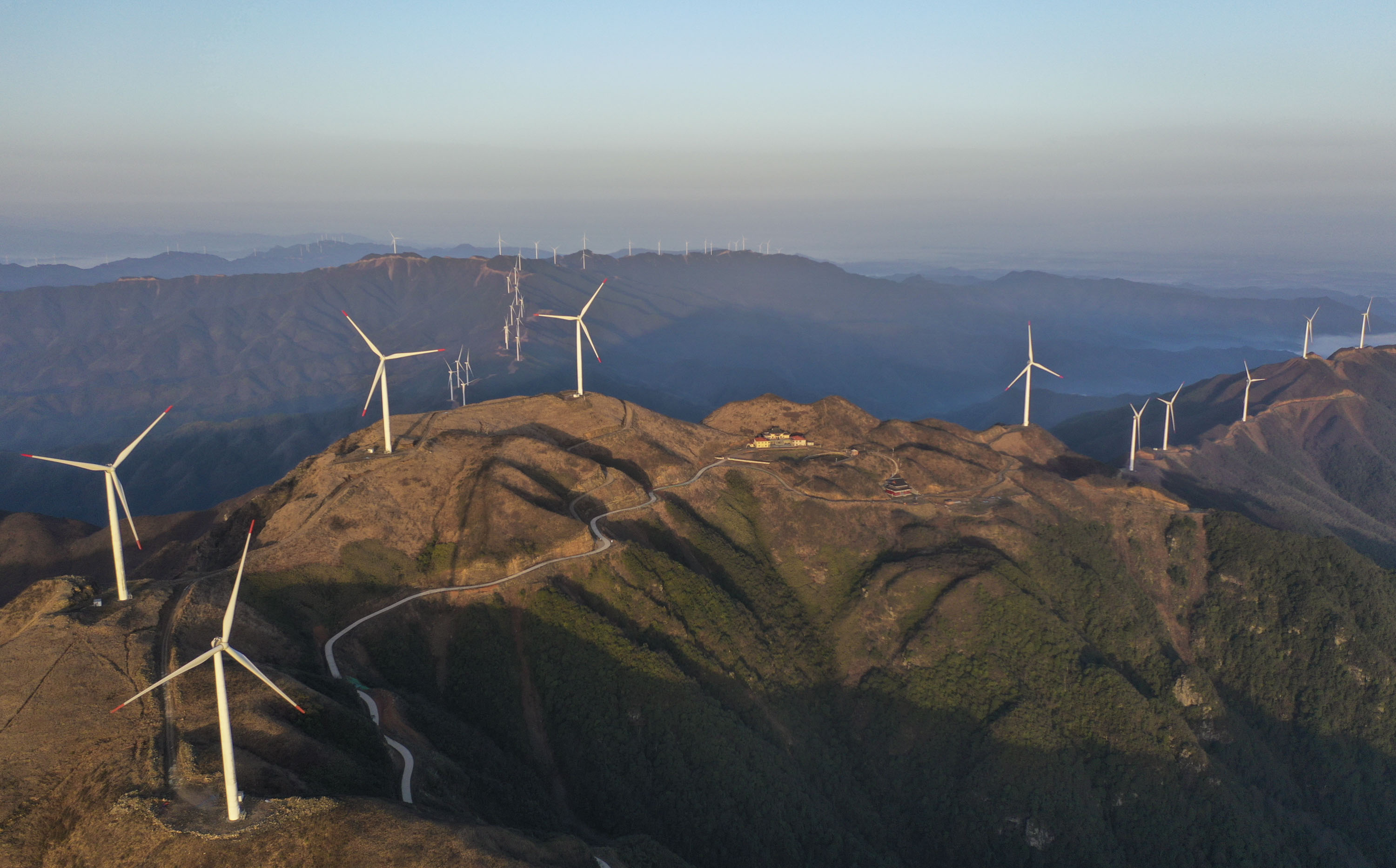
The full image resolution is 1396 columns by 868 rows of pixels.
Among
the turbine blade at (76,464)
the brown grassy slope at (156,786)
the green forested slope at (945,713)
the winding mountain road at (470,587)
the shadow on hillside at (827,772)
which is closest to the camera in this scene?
the brown grassy slope at (156,786)

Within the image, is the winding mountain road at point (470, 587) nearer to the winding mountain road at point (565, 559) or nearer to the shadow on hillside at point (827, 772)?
the winding mountain road at point (565, 559)

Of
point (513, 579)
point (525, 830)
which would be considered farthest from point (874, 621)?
point (525, 830)

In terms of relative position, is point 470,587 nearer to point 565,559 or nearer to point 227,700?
point 565,559

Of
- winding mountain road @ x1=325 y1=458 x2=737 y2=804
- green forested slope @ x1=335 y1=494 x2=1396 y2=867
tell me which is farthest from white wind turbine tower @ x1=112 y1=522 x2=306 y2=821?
green forested slope @ x1=335 y1=494 x2=1396 y2=867

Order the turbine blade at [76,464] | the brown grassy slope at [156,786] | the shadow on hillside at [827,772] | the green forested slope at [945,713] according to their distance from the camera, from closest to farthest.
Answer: the brown grassy slope at [156,786], the turbine blade at [76,464], the shadow on hillside at [827,772], the green forested slope at [945,713]

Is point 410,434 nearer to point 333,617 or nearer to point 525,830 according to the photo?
point 333,617

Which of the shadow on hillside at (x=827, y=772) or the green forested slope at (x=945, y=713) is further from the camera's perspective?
the green forested slope at (x=945, y=713)

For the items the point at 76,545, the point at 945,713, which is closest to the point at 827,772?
the point at 945,713

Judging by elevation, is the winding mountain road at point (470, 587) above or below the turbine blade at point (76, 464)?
below

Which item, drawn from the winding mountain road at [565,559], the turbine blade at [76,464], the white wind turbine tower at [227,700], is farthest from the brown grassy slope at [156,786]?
the turbine blade at [76,464]

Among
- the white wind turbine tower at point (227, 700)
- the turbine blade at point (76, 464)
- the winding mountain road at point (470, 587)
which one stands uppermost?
the turbine blade at point (76, 464)

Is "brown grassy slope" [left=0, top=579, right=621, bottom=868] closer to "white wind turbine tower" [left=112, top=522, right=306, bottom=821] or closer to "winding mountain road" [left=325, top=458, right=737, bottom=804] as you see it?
"white wind turbine tower" [left=112, top=522, right=306, bottom=821]
